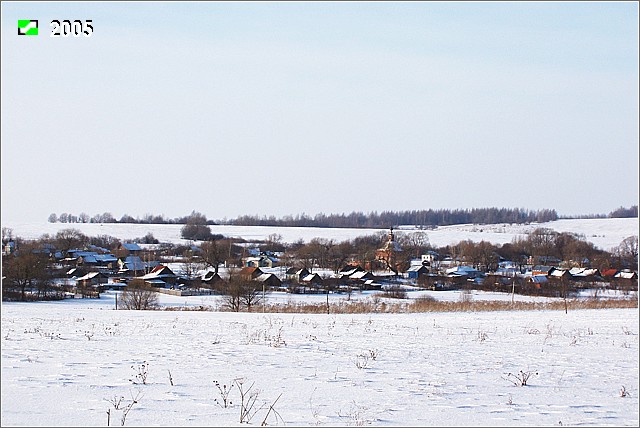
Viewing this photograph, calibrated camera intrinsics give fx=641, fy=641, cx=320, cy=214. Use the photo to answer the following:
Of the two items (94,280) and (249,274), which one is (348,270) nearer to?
(249,274)

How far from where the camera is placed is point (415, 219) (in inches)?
6727

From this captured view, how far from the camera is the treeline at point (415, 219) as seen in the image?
158 m

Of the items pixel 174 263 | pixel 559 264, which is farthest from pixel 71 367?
pixel 559 264

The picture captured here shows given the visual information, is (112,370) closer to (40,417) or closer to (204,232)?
(40,417)

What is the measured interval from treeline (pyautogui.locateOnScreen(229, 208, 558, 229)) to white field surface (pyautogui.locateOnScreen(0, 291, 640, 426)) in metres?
141

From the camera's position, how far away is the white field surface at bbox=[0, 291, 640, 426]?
557 centimetres

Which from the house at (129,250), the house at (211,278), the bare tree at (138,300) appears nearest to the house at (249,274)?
the house at (211,278)

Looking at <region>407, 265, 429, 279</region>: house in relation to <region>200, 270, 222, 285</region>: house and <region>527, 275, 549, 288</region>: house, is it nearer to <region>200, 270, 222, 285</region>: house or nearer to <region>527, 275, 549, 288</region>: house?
<region>527, 275, 549, 288</region>: house

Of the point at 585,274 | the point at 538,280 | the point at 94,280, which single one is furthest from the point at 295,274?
the point at 585,274

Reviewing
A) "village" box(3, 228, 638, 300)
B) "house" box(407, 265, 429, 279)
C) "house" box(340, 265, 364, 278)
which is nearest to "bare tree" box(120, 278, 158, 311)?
"village" box(3, 228, 638, 300)

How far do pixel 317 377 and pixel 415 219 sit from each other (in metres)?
166

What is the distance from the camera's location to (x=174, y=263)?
2682 inches

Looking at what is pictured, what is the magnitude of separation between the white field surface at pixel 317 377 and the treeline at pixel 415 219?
141010 mm

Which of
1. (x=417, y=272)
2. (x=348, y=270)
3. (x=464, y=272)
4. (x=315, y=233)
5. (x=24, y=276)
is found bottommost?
(x=464, y=272)
